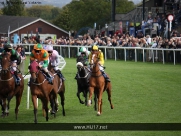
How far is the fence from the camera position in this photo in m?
33.7

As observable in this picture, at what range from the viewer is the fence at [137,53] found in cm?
3369

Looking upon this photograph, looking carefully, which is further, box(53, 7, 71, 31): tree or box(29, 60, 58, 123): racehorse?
box(53, 7, 71, 31): tree

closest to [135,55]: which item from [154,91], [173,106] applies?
[154,91]

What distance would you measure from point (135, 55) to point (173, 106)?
67.1ft

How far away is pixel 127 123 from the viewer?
13.3 meters

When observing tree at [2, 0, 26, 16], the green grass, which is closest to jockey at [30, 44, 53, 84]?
the green grass

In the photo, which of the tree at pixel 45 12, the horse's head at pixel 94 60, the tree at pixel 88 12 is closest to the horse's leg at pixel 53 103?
the horse's head at pixel 94 60

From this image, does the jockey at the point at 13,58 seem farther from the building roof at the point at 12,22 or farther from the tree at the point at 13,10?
the tree at the point at 13,10

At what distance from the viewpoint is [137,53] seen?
36.8 m

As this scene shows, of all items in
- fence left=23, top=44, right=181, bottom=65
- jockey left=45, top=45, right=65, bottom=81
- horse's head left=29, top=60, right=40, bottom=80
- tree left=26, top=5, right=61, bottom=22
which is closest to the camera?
horse's head left=29, top=60, right=40, bottom=80

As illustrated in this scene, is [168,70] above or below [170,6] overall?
below

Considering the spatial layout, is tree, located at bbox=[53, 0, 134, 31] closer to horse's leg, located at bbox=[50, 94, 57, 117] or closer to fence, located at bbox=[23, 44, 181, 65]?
fence, located at bbox=[23, 44, 181, 65]

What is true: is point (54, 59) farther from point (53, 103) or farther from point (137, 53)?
point (137, 53)

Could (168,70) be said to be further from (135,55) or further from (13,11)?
(13,11)
